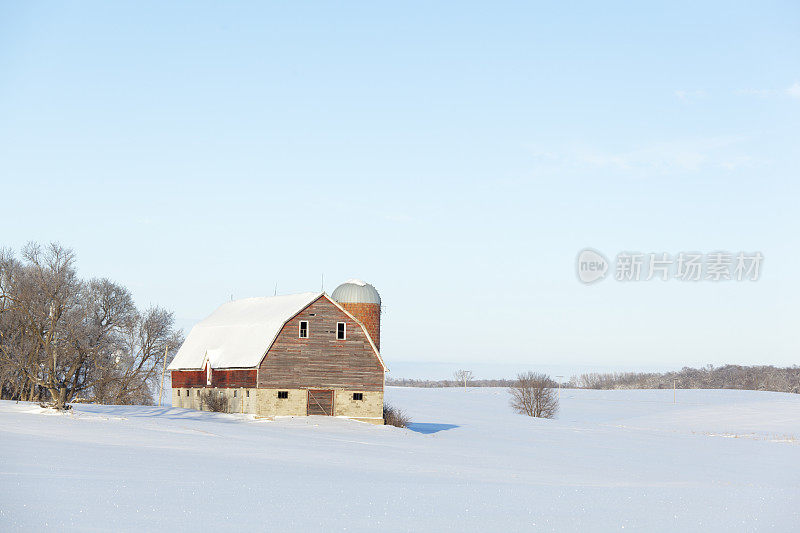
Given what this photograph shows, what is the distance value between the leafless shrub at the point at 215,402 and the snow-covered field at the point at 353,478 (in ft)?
5.15

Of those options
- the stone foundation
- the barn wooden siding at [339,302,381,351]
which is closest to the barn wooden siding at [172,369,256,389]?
the stone foundation

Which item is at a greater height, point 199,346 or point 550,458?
point 199,346

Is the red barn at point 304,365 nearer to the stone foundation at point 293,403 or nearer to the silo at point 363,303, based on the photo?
the stone foundation at point 293,403

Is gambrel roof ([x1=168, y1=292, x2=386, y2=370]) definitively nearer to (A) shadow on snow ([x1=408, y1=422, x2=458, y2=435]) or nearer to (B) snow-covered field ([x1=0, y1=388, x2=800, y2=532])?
(B) snow-covered field ([x1=0, y1=388, x2=800, y2=532])

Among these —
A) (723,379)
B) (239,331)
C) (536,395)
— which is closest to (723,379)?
(723,379)

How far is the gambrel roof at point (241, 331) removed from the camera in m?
48.0

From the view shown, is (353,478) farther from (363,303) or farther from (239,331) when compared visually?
(239,331)

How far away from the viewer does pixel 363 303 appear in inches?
2039

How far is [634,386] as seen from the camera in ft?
525

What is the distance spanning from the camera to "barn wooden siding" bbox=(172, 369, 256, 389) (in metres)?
47.7

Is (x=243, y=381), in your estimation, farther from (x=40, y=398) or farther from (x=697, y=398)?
(x=697, y=398)

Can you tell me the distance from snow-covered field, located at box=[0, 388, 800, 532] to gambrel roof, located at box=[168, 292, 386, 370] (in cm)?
413

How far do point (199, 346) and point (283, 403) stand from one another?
10.6 meters

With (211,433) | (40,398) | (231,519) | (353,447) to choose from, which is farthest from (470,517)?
(40,398)
